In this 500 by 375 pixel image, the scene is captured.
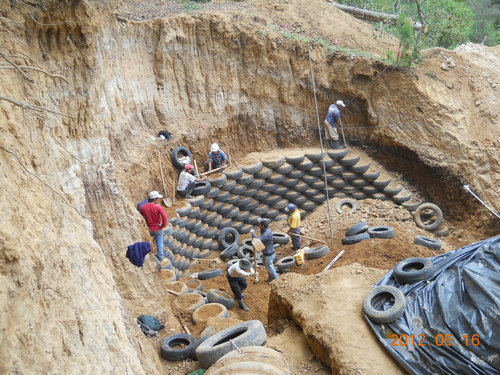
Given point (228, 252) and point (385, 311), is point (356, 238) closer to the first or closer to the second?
point (228, 252)

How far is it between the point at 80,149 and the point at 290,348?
4.91 meters

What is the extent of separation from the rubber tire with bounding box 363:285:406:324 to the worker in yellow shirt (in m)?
5.48

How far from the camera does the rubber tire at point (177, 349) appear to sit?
Result: 285 inches

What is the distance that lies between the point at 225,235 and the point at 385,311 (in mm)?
7703

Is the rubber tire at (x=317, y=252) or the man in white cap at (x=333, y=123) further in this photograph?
the man in white cap at (x=333, y=123)

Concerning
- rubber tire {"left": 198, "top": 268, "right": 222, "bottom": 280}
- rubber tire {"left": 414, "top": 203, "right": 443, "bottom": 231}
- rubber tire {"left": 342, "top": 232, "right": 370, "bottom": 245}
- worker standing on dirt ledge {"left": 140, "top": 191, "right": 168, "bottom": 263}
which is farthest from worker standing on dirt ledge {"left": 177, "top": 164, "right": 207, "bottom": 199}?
rubber tire {"left": 414, "top": 203, "right": 443, "bottom": 231}

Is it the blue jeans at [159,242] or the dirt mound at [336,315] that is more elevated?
the dirt mound at [336,315]

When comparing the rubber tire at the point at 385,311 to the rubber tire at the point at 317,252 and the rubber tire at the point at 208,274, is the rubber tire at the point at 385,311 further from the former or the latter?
the rubber tire at the point at 208,274

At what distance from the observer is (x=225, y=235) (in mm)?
13555

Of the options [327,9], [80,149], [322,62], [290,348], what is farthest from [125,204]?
[327,9]

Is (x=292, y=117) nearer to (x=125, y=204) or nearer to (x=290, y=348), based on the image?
(x=125, y=204)
